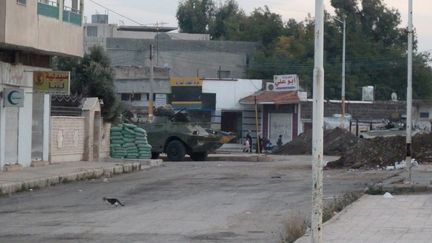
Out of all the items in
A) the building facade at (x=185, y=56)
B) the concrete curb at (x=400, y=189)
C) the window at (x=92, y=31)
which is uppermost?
the window at (x=92, y=31)

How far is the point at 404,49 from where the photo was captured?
288 ft

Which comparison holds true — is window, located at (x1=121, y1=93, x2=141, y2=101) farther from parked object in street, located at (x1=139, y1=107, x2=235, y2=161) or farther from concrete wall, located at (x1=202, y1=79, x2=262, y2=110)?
parked object in street, located at (x1=139, y1=107, x2=235, y2=161)

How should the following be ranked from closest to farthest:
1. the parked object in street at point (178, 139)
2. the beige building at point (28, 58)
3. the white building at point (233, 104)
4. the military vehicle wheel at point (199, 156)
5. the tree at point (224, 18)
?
the beige building at point (28, 58)
the parked object in street at point (178, 139)
the military vehicle wheel at point (199, 156)
the white building at point (233, 104)
the tree at point (224, 18)

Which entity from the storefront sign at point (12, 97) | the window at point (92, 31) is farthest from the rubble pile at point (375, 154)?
the window at point (92, 31)

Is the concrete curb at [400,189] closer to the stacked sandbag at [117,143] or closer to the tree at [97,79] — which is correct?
the stacked sandbag at [117,143]

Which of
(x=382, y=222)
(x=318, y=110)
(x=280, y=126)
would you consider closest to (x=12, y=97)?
(x=382, y=222)

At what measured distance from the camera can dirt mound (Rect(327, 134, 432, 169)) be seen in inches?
1328

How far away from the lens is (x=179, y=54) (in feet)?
275

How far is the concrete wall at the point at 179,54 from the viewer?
275ft

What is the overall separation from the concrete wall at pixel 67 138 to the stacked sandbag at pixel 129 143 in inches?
120

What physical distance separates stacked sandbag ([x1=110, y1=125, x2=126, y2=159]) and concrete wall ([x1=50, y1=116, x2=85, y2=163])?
3.00m

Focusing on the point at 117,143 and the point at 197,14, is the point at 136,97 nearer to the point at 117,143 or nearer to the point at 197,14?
the point at 117,143

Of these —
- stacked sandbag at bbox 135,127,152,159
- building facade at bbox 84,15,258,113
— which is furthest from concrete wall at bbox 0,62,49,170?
building facade at bbox 84,15,258,113

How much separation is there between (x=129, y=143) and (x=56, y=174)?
1193 centimetres
